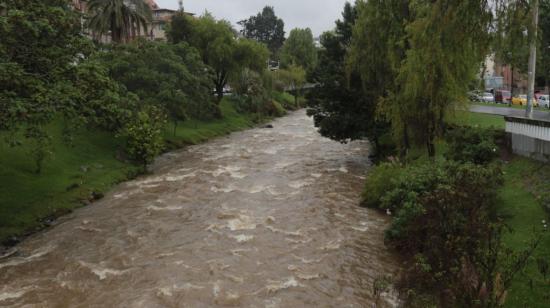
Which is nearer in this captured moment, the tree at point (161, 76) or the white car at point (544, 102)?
the tree at point (161, 76)

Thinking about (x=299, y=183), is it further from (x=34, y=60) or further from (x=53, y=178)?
(x=34, y=60)

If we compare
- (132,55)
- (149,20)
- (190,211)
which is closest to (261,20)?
(149,20)

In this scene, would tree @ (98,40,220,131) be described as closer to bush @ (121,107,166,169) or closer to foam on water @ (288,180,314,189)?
bush @ (121,107,166,169)

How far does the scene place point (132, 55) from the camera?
110 feet

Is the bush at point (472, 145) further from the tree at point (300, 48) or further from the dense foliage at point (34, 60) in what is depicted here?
the tree at point (300, 48)

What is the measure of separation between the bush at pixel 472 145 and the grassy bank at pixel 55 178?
1537cm

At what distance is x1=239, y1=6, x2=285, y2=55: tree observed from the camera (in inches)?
5157

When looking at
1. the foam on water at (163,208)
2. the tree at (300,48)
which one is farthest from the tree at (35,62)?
the tree at (300,48)

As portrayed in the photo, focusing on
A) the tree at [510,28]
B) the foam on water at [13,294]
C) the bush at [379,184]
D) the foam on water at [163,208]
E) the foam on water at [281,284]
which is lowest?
the foam on water at [13,294]

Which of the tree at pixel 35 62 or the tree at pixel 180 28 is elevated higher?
the tree at pixel 180 28

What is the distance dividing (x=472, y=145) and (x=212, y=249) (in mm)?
12003

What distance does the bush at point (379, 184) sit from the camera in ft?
61.7

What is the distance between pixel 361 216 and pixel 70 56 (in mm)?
11935

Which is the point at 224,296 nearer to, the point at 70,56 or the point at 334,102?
the point at 70,56
